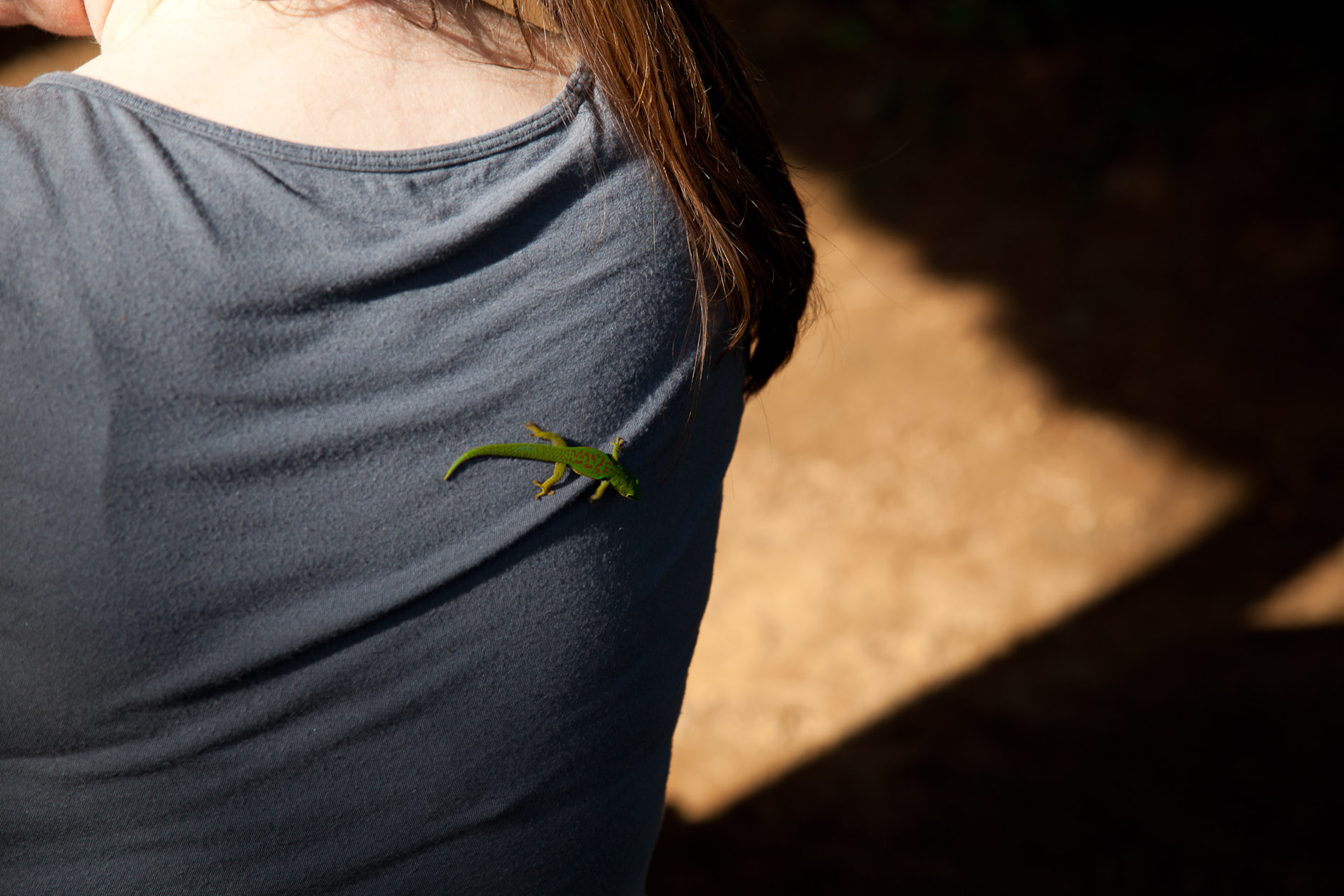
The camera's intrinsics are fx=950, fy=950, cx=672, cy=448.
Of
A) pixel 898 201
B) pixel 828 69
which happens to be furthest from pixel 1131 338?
pixel 828 69

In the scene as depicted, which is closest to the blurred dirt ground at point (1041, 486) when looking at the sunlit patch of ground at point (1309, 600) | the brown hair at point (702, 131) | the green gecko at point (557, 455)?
the sunlit patch of ground at point (1309, 600)

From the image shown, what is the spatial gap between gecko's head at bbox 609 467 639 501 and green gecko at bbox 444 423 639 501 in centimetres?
2

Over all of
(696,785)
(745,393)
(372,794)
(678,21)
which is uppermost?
(678,21)

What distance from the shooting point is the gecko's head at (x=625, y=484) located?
1.19 meters

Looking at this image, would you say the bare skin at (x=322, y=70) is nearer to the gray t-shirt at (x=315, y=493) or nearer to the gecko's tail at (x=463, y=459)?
the gray t-shirt at (x=315, y=493)

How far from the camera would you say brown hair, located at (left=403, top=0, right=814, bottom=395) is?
3.98 feet

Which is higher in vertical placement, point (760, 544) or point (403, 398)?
point (403, 398)

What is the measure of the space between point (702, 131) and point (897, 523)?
4.11 metres

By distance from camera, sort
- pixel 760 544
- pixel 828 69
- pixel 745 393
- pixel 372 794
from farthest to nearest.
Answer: pixel 828 69
pixel 760 544
pixel 745 393
pixel 372 794

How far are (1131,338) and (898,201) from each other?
1869 millimetres

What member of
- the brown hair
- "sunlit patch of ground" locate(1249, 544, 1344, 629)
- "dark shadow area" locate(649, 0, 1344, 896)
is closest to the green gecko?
the brown hair

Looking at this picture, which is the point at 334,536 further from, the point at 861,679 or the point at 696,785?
the point at 861,679

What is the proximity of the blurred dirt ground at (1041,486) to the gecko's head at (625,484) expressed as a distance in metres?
1.68

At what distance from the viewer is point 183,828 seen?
3.60 feet
